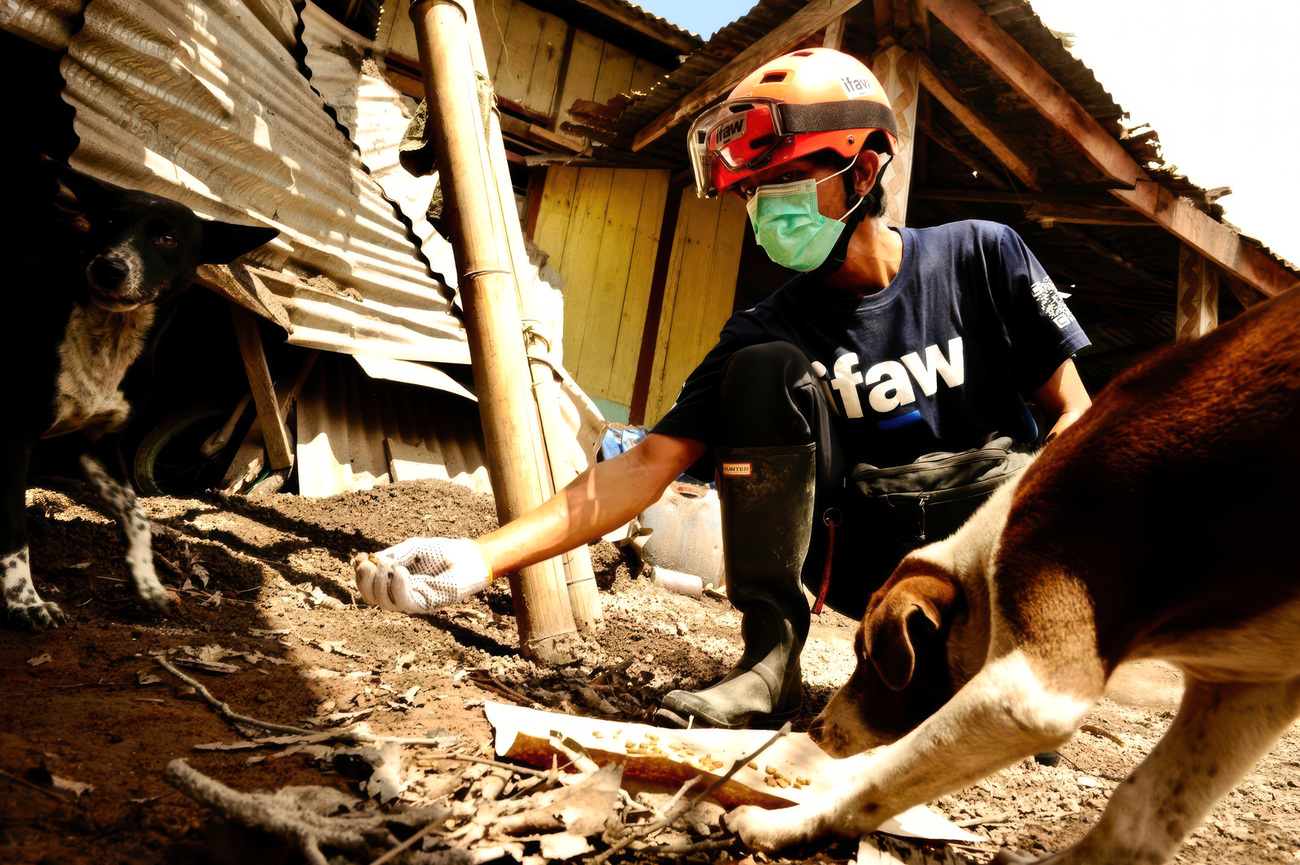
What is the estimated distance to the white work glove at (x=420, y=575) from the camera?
201 centimetres

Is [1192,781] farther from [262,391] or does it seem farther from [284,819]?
[262,391]

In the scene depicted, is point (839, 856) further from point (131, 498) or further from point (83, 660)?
point (131, 498)

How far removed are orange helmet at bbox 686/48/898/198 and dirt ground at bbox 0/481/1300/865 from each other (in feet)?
5.89

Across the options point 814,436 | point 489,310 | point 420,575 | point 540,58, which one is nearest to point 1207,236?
point 814,436

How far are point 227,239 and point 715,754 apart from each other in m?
2.93

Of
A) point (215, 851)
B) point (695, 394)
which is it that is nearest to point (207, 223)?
point (695, 394)

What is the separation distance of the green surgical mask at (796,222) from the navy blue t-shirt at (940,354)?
23 cm

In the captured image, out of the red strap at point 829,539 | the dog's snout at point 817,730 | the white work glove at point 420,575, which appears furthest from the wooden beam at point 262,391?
the dog's snout at point 817,730

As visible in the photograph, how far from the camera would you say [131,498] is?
290 cm

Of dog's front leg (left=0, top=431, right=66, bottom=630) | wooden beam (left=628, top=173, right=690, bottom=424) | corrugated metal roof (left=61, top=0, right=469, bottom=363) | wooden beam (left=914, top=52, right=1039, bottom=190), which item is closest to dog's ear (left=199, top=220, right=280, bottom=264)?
corrugated metal roof (left=61, top=0, right=469, bottom=363)

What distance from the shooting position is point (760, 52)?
16.6ft

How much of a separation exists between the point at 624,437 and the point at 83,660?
424 centimetres

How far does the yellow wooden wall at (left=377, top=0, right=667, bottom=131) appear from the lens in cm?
709

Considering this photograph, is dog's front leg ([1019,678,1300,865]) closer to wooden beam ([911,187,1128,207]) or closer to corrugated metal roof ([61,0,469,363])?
corrugated metal roof ([61,0,469,363])
